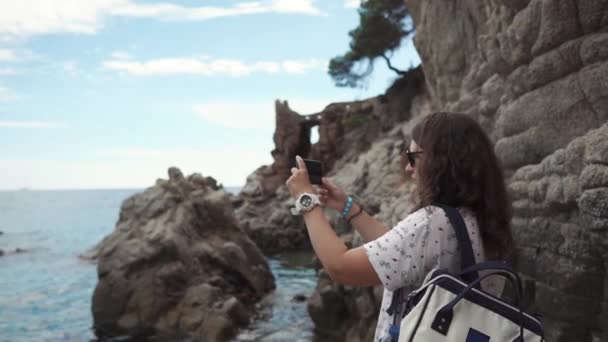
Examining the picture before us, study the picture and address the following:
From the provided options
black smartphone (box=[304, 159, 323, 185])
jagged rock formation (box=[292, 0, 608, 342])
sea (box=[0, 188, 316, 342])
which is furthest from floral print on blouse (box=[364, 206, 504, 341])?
sea (box=[0, 188, 316, 342])

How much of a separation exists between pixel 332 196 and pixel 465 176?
2.87 ft

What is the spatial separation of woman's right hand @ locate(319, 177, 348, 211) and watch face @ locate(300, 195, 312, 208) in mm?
456

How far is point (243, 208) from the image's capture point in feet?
116

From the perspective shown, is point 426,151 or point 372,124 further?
point 372,124

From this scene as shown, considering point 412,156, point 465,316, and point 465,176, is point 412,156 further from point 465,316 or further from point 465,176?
point 465,316

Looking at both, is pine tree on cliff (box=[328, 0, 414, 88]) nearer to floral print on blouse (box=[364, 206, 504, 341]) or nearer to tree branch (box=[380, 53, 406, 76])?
tree branch (box=[380, 53, 406, 76])

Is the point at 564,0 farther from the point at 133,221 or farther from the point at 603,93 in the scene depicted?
the point at 133,221

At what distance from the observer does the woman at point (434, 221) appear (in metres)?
2.35

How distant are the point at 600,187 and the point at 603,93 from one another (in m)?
1.41

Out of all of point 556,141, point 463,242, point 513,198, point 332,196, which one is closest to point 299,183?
point 332,196

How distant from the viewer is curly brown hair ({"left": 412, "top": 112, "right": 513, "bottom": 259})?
2.48m

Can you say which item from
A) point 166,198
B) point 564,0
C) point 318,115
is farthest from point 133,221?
point 318,115

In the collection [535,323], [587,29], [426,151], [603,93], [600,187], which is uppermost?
[587,29]

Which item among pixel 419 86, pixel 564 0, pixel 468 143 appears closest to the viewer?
pixel 468 143
